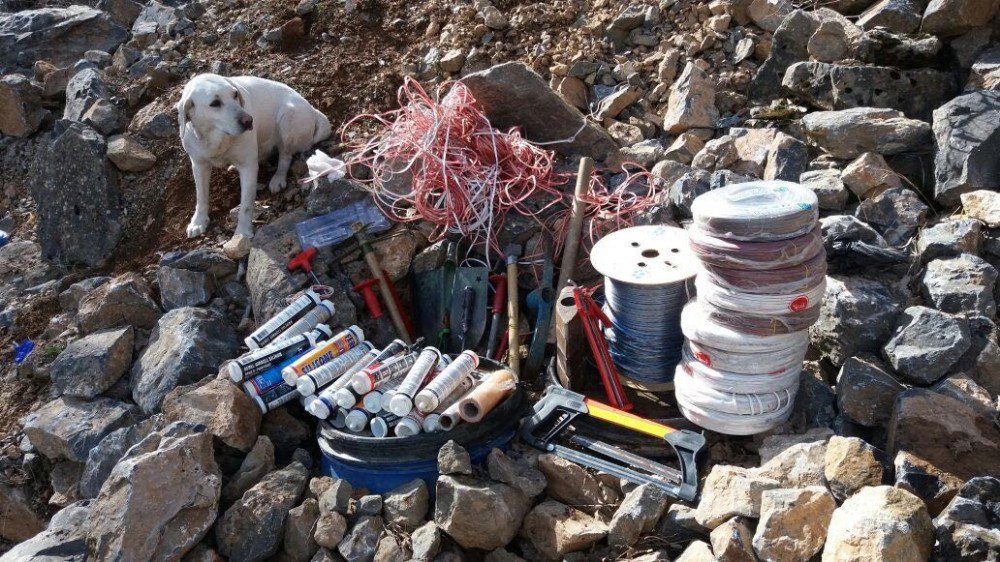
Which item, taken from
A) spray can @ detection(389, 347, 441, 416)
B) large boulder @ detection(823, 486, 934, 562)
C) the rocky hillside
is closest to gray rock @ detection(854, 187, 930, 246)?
the rocky hillside

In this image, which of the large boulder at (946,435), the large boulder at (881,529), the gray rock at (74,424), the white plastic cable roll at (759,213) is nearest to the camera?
the large boulder at (881,529)

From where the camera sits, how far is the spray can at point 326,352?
158 inches

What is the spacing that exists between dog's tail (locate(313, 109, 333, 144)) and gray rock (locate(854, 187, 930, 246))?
362cm

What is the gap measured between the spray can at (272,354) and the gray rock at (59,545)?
88 cm

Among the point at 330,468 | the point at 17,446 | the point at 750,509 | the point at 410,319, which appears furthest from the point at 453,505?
the point at 17,446

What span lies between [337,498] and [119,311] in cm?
221

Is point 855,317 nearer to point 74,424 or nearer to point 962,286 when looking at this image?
point 962,286

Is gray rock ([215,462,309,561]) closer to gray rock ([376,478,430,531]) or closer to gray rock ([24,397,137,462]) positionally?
gray rock ([376,478,430,531])

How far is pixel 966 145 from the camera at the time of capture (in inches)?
165

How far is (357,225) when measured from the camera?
4855 millimetres

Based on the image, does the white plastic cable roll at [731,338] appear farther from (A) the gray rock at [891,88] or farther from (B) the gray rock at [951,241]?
(A) the gray rock at [891,88]

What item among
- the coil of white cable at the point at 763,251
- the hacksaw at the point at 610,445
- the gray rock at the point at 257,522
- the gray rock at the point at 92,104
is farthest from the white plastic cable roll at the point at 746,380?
the gray rock at the point at 92,104

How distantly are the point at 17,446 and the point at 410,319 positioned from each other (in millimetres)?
2266

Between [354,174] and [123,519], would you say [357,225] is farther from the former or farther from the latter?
[123,519]
